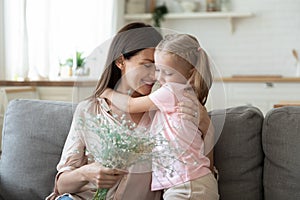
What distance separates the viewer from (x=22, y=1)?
12.3 feet

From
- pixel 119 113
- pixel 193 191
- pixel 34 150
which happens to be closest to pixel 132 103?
pixel 119 113

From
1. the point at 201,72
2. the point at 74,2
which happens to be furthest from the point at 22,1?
the point at 201,72

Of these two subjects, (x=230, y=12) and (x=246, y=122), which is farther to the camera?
(x=230, y=12)

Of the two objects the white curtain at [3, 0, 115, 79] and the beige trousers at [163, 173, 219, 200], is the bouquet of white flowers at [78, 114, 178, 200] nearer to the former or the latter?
the beige trousers at [163, 173, 219, 200]

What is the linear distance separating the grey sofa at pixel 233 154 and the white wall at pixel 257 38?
346cm

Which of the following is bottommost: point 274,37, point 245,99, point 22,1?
point 245,99

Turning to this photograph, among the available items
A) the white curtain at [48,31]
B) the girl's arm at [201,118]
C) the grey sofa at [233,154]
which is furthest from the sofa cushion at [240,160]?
the white curtain at [48,31]

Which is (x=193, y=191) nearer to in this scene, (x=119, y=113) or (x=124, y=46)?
(x=119, y=113)

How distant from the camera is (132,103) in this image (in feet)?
4.62

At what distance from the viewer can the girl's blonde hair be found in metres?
1.39

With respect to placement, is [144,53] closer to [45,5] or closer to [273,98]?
[45,5]

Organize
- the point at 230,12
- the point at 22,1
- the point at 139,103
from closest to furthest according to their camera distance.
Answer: the point at 139,103 < the point at 22,1 < the point at 230,12

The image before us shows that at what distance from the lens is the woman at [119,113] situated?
1.40m

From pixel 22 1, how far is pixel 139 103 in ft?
8.72
